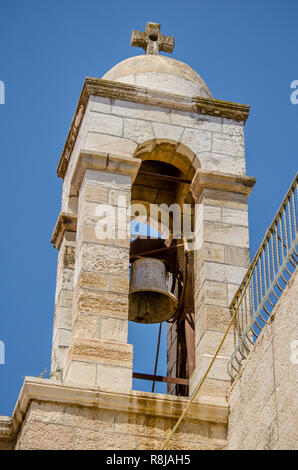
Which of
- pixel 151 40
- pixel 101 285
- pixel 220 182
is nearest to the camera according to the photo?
pixel 101 285

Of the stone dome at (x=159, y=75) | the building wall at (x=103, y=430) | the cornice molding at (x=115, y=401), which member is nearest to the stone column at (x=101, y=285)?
the cornice molding at (x=115, y=401)

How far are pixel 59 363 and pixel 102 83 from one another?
2548mm

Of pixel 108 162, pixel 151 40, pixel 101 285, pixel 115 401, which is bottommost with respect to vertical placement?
pixel 115 401

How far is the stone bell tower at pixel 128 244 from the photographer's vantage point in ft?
27.4

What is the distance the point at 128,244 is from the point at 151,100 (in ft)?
5.07

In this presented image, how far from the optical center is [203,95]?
418 inches

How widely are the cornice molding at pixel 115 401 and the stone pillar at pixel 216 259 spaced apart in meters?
0.23

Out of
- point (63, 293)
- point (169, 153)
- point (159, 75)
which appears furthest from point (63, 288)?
point (159, 75)

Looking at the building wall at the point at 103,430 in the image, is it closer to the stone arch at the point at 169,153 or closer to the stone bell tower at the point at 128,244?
the stone bell tower at the point at 128,244

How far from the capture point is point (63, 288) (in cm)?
1002

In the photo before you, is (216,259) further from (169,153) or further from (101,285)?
(169,153)

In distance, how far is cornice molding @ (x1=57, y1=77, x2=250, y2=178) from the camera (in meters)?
10.1

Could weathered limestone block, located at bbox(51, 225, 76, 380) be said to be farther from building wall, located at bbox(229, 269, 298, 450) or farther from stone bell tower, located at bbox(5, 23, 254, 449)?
building wall, located at bbox(229, 269, 298, 450)
